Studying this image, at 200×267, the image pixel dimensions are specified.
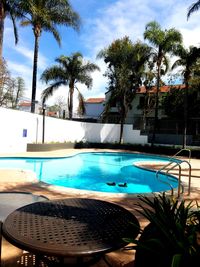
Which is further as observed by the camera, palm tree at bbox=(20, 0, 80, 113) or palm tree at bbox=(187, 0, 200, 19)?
palm tree at bbox=(20, 0, 80, 113)

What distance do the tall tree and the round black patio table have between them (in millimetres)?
19446

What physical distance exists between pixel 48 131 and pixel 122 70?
350 inches

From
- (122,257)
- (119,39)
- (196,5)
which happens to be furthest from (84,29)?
(122,257)

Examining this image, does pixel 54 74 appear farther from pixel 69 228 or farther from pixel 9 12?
pixel 69 228

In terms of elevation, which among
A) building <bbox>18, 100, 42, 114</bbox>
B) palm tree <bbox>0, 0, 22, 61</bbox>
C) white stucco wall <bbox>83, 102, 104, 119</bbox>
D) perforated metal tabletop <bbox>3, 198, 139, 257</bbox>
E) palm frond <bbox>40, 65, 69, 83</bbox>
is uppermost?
palm tree <bbox>0, 0, 22, 61</bbox>

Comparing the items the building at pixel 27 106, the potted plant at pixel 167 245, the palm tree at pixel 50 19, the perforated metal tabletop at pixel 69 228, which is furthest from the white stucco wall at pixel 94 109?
the potted plant at pixel 167 245

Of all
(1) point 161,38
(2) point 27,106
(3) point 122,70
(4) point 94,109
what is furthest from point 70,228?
(4) point 94,109

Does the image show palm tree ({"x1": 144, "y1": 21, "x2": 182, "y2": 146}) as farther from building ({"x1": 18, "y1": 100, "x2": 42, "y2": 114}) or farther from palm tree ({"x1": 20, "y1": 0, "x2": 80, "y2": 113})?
building ({"x1": 18, "y1": 100, "x2": 42, "y2": 114})

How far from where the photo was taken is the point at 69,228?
206 cm

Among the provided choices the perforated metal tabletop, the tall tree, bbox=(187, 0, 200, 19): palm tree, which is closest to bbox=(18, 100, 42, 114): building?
the tall tree

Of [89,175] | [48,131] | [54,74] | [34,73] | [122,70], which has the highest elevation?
[122,70]

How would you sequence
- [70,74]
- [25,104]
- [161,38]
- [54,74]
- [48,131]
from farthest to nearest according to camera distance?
1. [70,74]
2. [54,74]
3. [161,38]
4. [48,131]
5. [25,104]

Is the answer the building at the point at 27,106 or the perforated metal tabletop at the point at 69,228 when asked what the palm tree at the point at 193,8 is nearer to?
the building at the point at 27,106

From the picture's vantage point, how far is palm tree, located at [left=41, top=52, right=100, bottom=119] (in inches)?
869
